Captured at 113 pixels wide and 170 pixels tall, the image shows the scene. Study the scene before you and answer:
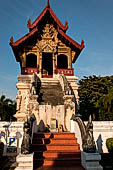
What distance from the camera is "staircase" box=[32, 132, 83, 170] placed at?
618cm

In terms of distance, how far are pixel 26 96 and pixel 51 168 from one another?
8.43m

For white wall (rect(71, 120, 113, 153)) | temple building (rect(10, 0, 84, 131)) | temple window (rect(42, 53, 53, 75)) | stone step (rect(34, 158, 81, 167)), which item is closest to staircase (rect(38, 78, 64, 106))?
temple building (rect(10, 0, 84, 131))

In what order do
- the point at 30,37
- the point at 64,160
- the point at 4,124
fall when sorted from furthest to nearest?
the point at 30,37 → the point at 4,124 → the point at 64,160

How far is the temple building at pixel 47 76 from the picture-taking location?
10.1m

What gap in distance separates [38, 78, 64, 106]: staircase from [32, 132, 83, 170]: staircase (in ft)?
10.8

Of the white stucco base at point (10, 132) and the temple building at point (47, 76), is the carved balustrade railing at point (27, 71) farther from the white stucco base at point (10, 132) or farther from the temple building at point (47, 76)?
the white stucco base at point (10, 132)

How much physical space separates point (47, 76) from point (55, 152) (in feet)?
30.9

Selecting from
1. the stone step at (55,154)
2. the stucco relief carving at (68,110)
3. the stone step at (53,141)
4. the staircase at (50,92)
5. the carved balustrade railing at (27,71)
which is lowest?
the stone step at (55,154)

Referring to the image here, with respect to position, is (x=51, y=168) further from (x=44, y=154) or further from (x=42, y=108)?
(x=42, y=108)

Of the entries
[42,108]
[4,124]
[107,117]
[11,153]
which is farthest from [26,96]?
[107,117]

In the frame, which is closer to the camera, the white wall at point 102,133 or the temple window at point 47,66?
the white wall at point 102,133

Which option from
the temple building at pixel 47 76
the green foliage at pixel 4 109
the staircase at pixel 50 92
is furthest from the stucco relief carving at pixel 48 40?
the green foliage at pixel 4 109

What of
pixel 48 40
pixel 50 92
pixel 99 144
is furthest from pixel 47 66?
pixel 99 144

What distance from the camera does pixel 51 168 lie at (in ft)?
19.2
